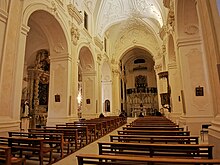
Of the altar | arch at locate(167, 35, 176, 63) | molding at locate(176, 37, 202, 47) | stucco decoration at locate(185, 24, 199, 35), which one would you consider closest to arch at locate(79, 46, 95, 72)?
arch at locate(167, 35, 176, 63)

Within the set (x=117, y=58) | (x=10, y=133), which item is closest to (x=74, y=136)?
(x=10, y=133)

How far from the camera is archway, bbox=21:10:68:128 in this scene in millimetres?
8992

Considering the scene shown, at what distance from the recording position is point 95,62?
44.9 feet

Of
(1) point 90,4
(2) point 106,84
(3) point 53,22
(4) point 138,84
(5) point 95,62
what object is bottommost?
(2) point 106,84

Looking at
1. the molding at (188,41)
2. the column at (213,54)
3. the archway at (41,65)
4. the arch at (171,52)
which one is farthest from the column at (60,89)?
the column at (213,54)

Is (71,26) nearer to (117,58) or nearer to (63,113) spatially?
(63,113)

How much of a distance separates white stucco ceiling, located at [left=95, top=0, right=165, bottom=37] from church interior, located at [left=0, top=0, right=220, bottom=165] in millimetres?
84

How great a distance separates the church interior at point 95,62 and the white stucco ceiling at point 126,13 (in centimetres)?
8

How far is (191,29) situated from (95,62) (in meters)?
8.26

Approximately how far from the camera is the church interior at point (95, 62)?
4184 millimetres

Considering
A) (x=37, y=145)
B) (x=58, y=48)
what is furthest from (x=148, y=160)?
(x=58, y=48)

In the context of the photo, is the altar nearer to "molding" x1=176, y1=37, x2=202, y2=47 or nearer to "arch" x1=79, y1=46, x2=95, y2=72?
"arch" x1=79, y1=46, x2=95, y2=72

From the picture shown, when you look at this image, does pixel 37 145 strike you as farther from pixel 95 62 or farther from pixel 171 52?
pixel 95 62

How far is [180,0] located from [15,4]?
17.4 feet
